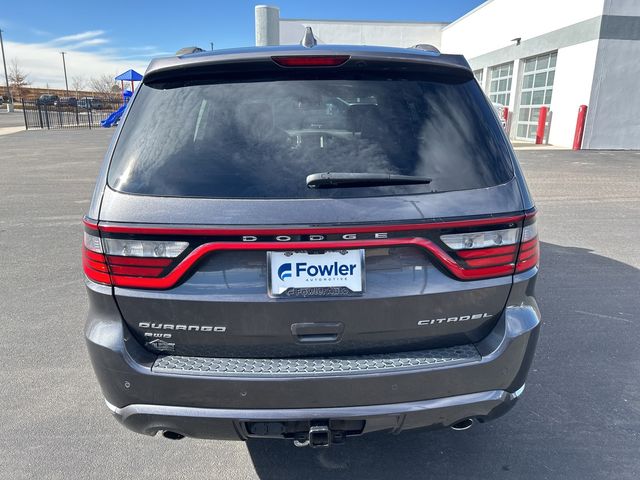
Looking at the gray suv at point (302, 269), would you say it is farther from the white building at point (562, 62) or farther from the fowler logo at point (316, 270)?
the white building at point (562, 62)

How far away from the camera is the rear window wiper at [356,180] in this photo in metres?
1.82

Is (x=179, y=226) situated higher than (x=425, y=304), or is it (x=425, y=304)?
(x=179, y=226)

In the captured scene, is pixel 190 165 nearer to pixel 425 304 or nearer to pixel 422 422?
pixel 425 304

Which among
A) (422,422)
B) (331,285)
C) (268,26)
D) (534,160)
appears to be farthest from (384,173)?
(268,26)

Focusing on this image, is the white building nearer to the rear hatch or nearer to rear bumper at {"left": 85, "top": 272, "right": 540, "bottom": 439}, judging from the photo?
the rear hatch

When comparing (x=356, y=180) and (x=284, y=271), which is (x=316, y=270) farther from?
(x=356, y=180)

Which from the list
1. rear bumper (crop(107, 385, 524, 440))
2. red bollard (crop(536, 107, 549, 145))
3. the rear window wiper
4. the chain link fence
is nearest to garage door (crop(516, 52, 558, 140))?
red bollard (crop(536, 107, 549, 145))

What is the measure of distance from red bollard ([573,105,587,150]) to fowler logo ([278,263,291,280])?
60.0ft

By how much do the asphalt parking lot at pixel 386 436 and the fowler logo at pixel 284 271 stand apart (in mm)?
1166

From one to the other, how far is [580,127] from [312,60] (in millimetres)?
18050

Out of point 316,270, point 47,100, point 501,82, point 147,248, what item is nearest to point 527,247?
point 316,270

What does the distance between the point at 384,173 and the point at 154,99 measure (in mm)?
A: 1052

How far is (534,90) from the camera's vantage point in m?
20.5

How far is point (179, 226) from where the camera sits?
Answer: 1.75 meters
